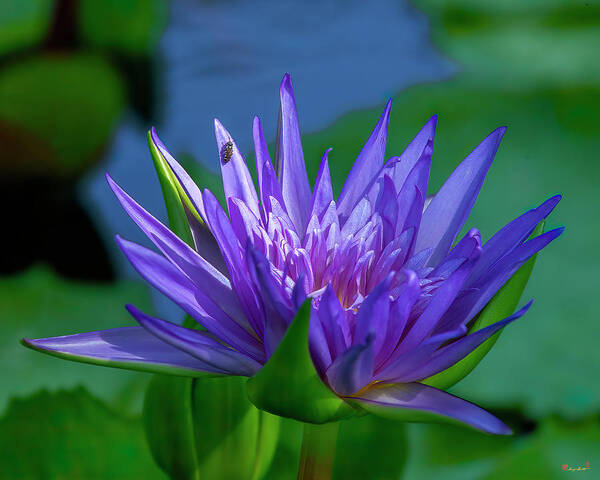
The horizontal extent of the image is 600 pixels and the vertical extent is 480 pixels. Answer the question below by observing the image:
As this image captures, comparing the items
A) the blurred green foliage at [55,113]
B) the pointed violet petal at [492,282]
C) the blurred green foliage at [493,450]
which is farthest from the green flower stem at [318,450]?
the blurred green foliage at [55,113]

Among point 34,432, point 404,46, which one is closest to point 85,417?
point 34,432

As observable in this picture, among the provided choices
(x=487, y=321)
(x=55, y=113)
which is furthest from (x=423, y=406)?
(x=55, y=113)

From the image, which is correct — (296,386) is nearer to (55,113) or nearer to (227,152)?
(227,152)

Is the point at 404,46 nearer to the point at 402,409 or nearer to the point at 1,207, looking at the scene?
the point at 1,207

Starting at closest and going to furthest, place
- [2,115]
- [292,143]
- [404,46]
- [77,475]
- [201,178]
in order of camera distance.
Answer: [292,143] → [77,475] → [201,178] → [2,115] → [404,46]

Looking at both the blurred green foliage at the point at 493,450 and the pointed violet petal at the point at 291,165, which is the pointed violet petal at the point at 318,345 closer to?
the pointed violet petal at the point at 291,165

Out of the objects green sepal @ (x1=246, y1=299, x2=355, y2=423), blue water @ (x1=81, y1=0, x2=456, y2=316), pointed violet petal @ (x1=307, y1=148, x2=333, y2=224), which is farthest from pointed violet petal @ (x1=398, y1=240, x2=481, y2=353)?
blue water @ (x1=81, y1=0, x2=456, y2=316)

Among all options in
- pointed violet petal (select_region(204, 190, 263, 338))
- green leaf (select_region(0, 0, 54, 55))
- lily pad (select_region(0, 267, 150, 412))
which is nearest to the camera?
pointed violet petal (select_region(204, 190, 263, 338))

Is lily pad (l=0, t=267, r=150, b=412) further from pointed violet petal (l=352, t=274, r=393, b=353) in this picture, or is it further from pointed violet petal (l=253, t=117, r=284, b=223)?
pointed violet petal (l=352, t=274, r=393, b=353)
